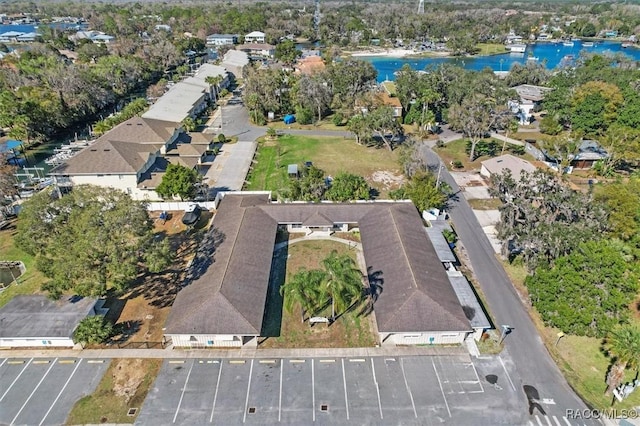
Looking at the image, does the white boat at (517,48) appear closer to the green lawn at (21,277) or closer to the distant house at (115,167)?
the distant house at (115,167)

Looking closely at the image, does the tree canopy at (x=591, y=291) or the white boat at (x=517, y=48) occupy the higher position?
the white boat at (x=517, y=48)

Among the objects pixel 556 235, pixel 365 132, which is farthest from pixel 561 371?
pixel 365 132

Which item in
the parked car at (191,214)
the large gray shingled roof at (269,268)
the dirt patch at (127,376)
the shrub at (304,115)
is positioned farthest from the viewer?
the shrub at (304,115)

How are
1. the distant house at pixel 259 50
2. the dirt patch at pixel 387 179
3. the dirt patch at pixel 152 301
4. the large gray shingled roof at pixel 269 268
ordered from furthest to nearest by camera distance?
the distant house at pixel 259 50, the dirt patch at pixel 387 179, the dirt patch at pixel 152 301, the large gray shingled roof at pixel 269 268

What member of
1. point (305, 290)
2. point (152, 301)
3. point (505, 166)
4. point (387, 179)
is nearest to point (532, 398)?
point (305, 290)

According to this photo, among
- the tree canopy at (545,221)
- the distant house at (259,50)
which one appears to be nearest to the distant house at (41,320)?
the tree canopy at (545,221)

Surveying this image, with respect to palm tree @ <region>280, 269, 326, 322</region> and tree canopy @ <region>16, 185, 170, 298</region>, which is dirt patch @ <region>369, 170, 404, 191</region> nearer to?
palm tree @ <region>280, 269, 326, 322</region>

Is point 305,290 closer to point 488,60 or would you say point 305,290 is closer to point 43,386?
point 43,386
